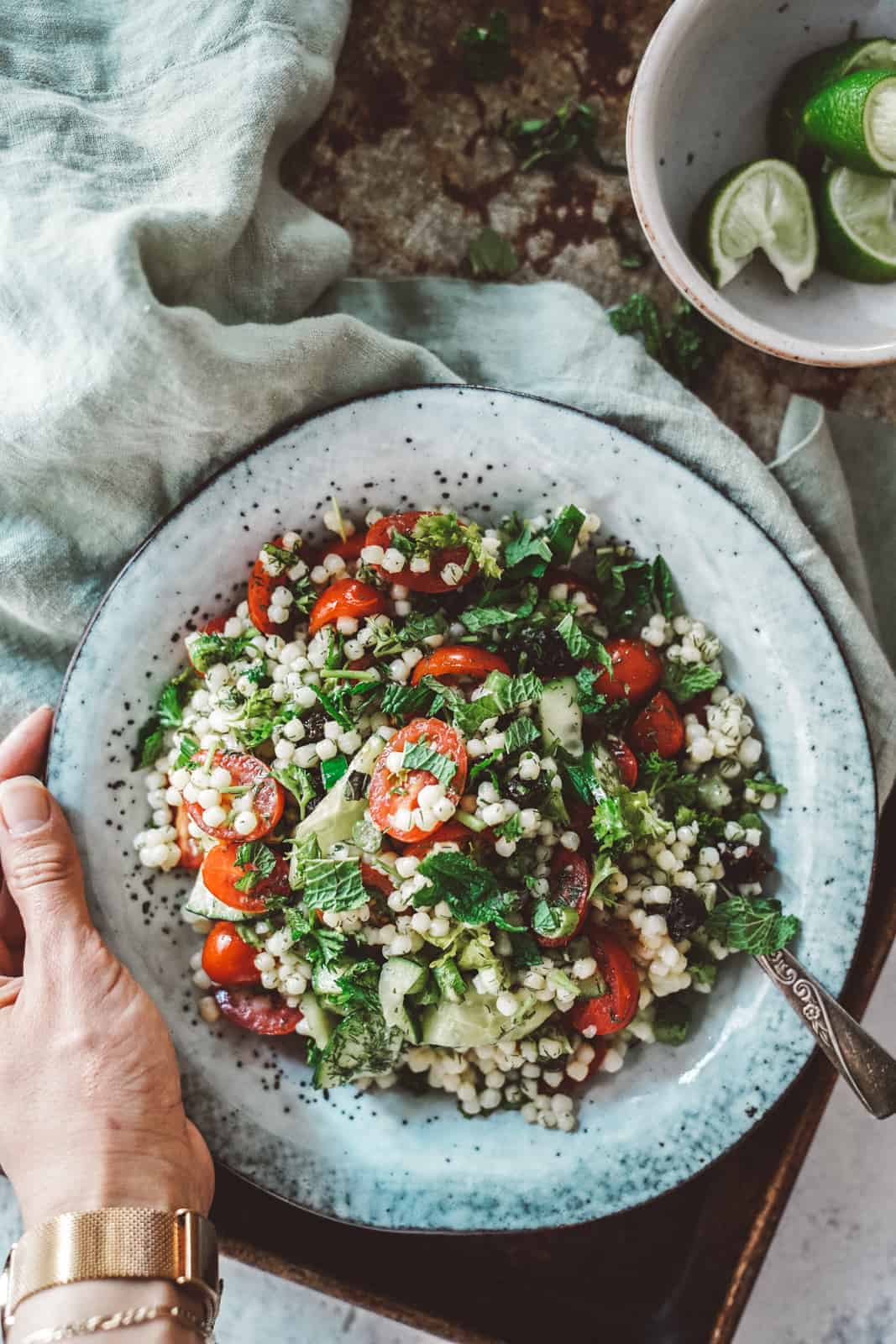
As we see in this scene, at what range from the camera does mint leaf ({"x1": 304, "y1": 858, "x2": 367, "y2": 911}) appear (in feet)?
4.21

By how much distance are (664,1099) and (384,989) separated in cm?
42

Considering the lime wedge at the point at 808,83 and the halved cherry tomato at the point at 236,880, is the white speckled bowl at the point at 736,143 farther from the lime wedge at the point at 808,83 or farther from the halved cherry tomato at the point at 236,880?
the halved cherry tomato at the point at 236,880

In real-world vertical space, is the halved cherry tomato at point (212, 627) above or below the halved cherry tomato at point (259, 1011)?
above

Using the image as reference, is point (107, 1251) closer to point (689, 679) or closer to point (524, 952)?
point (524, 952)

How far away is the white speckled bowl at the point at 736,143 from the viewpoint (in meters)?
1.37

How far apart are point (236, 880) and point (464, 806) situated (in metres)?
0.31

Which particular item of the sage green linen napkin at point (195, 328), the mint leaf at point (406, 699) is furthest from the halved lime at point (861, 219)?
the mint leaf at point (406, 699)

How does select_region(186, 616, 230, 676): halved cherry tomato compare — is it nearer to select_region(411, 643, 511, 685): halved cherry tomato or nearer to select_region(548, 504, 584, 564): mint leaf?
select_region(411, 643, 511, 685): halved cherry tomato

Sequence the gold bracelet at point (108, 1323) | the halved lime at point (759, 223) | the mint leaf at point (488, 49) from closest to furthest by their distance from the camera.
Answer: the gold bracelet at point (108, 1323)
the halved lime at point (759, 223)
the mint leaf at point (488, 49)

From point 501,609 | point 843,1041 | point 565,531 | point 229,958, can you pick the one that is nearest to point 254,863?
point 229,958

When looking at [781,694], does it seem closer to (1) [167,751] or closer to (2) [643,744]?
(2) [643,744]

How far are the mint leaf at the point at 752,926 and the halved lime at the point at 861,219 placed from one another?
863 mm

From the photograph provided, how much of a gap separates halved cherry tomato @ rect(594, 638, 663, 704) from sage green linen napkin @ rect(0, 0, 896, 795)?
26cm

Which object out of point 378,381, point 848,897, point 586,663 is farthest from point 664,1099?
point 378,381
